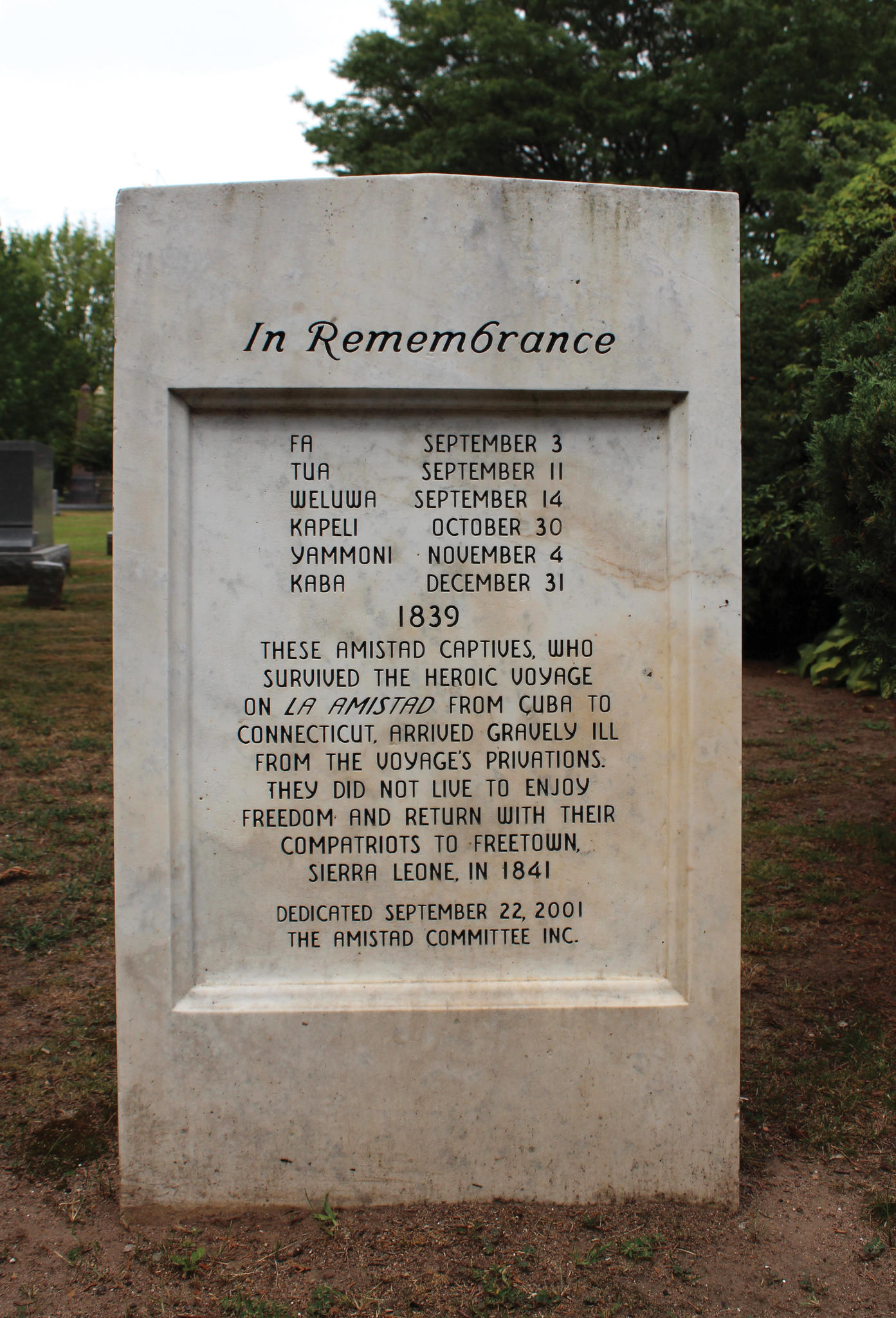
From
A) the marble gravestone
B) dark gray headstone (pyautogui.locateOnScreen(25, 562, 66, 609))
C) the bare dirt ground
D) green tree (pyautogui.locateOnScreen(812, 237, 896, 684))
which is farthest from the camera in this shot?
dark gray headstone (pyautogui.locateOnScreen(25, 562, 66, 609))

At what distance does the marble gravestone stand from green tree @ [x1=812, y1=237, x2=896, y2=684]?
153 centimetres

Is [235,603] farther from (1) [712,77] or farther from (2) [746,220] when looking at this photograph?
(1) [712,77]

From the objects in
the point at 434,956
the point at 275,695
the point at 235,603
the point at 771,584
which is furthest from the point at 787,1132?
the point at 771,584

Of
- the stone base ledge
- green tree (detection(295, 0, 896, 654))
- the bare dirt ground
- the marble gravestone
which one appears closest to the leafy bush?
the bare dirt ground

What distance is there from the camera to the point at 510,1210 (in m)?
2.62

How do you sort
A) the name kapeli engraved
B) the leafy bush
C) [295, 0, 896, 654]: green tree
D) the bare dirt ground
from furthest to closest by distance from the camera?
[295, 0, 896, 654]: green tree, the leafy bush, the name kapeli engraved, the bare dirt ground

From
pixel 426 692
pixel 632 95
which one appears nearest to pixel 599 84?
pixel 632 95

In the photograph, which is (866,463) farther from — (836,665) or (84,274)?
(84,274)

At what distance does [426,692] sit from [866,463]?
224cm

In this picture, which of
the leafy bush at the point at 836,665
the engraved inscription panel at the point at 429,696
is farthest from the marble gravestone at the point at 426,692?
the leafy bush at the point at 836,665

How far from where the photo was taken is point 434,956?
8.82 ft

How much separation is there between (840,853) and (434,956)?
131 inches

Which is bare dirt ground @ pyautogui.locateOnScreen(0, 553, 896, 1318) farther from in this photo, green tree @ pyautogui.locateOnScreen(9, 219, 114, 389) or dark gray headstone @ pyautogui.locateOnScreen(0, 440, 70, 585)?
green tree @ pyautogui.locateOnScreen(9, 219, 114, 389)

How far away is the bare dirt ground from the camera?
2.32m
